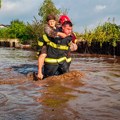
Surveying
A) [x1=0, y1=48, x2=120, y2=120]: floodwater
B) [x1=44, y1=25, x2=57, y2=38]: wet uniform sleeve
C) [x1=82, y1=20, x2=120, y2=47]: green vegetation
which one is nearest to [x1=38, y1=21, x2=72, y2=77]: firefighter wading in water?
[x1=44, y1=25, x2=57, y2=38]: wet uniform sleeve

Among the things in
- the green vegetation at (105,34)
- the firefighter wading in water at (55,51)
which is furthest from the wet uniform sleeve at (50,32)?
the green vegetation at (105,34)

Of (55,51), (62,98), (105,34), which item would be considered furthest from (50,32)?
(105,34)

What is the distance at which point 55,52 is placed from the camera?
8117 mm

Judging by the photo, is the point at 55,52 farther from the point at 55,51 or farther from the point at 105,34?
the point at 105,34

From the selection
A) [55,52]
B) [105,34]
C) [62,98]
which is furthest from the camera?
[105,34]

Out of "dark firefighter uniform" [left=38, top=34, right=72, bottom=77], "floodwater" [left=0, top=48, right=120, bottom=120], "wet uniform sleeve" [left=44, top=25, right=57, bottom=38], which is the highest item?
"wet uniform sleeve" [left=44, top=25, right=57, bottom=38]

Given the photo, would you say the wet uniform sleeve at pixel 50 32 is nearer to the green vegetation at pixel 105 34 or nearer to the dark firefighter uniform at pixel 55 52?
the dark firefighter uniform at pixel 55 52

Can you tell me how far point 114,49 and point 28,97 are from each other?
1572cm

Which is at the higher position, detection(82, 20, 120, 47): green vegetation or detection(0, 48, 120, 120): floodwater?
detection(82, 20, 120, 47): green vegetation

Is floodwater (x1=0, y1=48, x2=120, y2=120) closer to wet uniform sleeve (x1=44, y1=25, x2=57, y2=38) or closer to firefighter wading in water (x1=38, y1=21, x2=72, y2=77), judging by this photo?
firefighter wading in water (x1=38, y1=21, x2=72, y2=77)

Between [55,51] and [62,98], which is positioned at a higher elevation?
[55,51]

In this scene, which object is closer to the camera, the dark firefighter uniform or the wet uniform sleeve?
the wet uniform sleeve

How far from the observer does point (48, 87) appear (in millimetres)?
6664

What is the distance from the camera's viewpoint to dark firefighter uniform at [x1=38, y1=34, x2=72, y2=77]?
8086 mm
